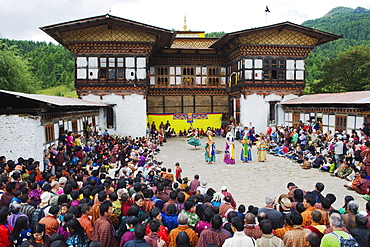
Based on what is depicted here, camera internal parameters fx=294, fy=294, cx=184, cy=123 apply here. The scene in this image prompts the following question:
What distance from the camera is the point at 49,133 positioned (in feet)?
42.8

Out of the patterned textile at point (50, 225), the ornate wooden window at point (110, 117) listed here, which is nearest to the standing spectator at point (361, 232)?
the patterned textile at point (50, 225)

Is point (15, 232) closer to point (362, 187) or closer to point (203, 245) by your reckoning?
point (203, 245)

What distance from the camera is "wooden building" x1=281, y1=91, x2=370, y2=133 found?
52.0 ft

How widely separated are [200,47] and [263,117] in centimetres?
1015

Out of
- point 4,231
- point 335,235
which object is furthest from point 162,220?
point 335,235

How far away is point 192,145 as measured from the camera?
2208cm

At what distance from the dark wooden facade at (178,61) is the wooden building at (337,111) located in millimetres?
3866

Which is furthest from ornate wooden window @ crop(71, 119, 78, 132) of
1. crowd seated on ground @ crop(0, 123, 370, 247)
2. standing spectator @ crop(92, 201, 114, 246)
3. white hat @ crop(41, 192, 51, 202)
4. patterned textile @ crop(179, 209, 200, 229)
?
patterned textile @ crop(179, 209, 200, 229)

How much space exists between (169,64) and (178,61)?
966 mm

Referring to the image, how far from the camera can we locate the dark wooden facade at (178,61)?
23.6m

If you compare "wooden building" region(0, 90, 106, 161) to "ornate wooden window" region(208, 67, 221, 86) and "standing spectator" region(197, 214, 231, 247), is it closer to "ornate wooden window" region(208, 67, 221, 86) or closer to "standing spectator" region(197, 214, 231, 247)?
"standing spectator" region(197, 214, 231, 247)

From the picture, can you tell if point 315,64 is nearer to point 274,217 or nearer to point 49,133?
point 49,133

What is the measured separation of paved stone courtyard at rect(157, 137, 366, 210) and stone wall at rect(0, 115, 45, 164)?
21.6ft

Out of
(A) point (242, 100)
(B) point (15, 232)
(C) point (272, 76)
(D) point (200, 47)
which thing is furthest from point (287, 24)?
(B) point (15, 232)
